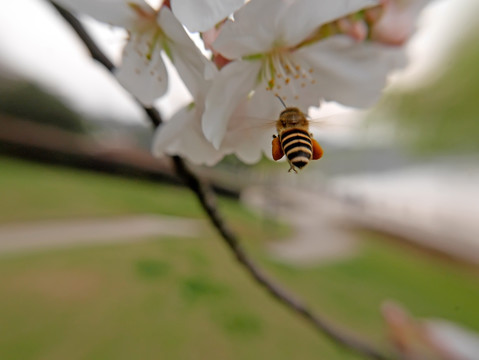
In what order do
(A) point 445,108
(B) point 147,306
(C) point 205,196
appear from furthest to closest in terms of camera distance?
(A) point 445,108, (B) point 147,306, (C) point 205,196

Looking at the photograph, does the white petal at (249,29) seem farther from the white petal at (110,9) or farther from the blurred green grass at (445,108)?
the blurred green grass at (445,108)

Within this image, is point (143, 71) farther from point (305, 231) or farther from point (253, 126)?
point (305, 231)

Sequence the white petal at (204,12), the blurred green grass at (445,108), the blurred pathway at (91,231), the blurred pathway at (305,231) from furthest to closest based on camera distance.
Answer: the blurred pathway at (305,231) < the blurred green grass at (445,108) < the blurred pathway at (91,231) < the white petal at (204,12)

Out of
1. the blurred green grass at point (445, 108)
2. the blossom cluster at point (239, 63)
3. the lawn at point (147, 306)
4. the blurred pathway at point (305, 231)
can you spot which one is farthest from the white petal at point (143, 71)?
the blurred green grass at point (445, 108)

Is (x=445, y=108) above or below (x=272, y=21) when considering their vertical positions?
above

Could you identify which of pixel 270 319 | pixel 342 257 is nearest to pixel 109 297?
pixel 270 319

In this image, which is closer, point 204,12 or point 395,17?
point 204,12

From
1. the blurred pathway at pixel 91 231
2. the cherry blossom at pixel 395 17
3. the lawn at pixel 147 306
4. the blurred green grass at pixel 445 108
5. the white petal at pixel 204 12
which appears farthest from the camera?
the blurred green grass at pixel 445 108

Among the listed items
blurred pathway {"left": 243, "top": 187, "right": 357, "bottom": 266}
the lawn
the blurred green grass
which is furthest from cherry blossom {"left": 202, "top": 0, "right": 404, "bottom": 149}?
the blurred green grass

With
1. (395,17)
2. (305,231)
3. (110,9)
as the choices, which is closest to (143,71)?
(110,9)
